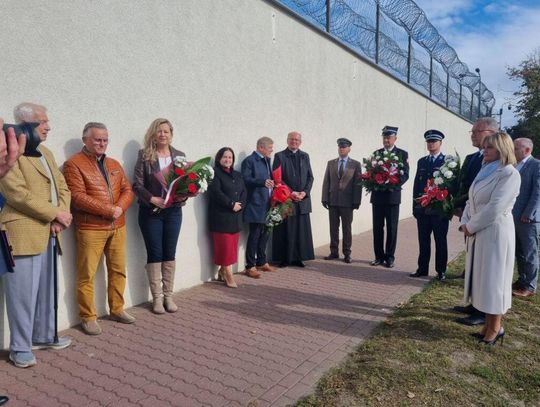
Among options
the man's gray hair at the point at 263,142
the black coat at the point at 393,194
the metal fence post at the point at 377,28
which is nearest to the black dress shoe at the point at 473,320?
the black coat at the point at 393,194


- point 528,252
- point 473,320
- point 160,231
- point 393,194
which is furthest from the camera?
point 393,194

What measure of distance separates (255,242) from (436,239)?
2657 mm

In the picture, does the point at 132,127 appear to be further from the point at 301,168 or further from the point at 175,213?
the point at 301,168

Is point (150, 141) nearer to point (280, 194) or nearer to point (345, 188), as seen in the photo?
point (280, 194)

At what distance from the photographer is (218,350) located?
403cm

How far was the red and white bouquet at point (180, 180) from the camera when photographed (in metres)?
4.82

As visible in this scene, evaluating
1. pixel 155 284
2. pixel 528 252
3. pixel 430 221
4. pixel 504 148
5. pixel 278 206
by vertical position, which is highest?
pixel 504 148

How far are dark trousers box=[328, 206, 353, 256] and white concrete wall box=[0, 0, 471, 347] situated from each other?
41.7 inches

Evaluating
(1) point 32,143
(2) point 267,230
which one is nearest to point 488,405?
(1) point 32,143

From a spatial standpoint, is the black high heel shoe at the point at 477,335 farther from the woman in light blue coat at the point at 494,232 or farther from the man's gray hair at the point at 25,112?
the man's gray hair at the point at 25,112

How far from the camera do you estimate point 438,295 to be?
5797mm

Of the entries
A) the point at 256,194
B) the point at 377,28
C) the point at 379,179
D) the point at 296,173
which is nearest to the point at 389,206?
the point at 379,179

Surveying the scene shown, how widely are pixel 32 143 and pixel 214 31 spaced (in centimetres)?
429

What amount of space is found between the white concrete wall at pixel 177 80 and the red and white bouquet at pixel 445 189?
8.81 feet
